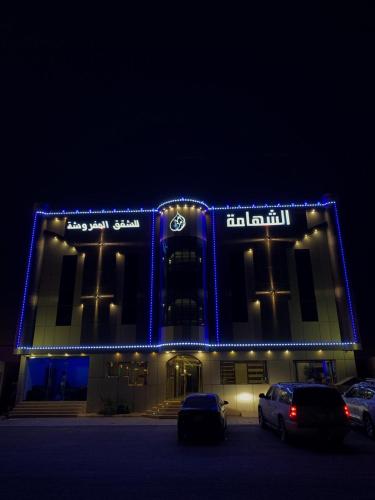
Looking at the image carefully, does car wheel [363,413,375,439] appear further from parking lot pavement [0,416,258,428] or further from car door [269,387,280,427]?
parking lot pavement [0,416,258,428]

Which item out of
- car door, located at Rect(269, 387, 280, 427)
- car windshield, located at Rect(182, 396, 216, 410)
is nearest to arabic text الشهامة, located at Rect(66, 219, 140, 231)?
car windshield, located at Rect(182, 396, 216, 410)

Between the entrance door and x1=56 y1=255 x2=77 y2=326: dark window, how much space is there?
8275mm

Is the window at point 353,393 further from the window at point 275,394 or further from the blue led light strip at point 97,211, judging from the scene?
the blue led light strip at point 97,211

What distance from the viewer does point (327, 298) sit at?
24844 mm

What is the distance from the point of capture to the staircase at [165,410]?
20828 millimetres

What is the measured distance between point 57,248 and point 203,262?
1156 centimetres

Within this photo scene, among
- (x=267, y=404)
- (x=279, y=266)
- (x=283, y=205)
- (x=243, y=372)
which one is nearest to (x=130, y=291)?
(x=243, y=372)

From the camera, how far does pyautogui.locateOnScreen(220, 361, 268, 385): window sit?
22922mm

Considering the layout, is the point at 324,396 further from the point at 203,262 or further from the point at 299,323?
the point at 203,262

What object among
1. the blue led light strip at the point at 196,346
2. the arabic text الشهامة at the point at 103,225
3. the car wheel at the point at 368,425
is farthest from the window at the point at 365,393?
the arabic text الشهامة at the point at 103,225

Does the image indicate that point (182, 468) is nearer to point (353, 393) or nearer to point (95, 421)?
point (353, 393)

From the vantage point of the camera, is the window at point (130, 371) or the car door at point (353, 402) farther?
the window at point (130, 371)

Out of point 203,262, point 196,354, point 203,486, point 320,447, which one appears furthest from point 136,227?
point 203,486

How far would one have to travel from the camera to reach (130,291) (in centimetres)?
2578
